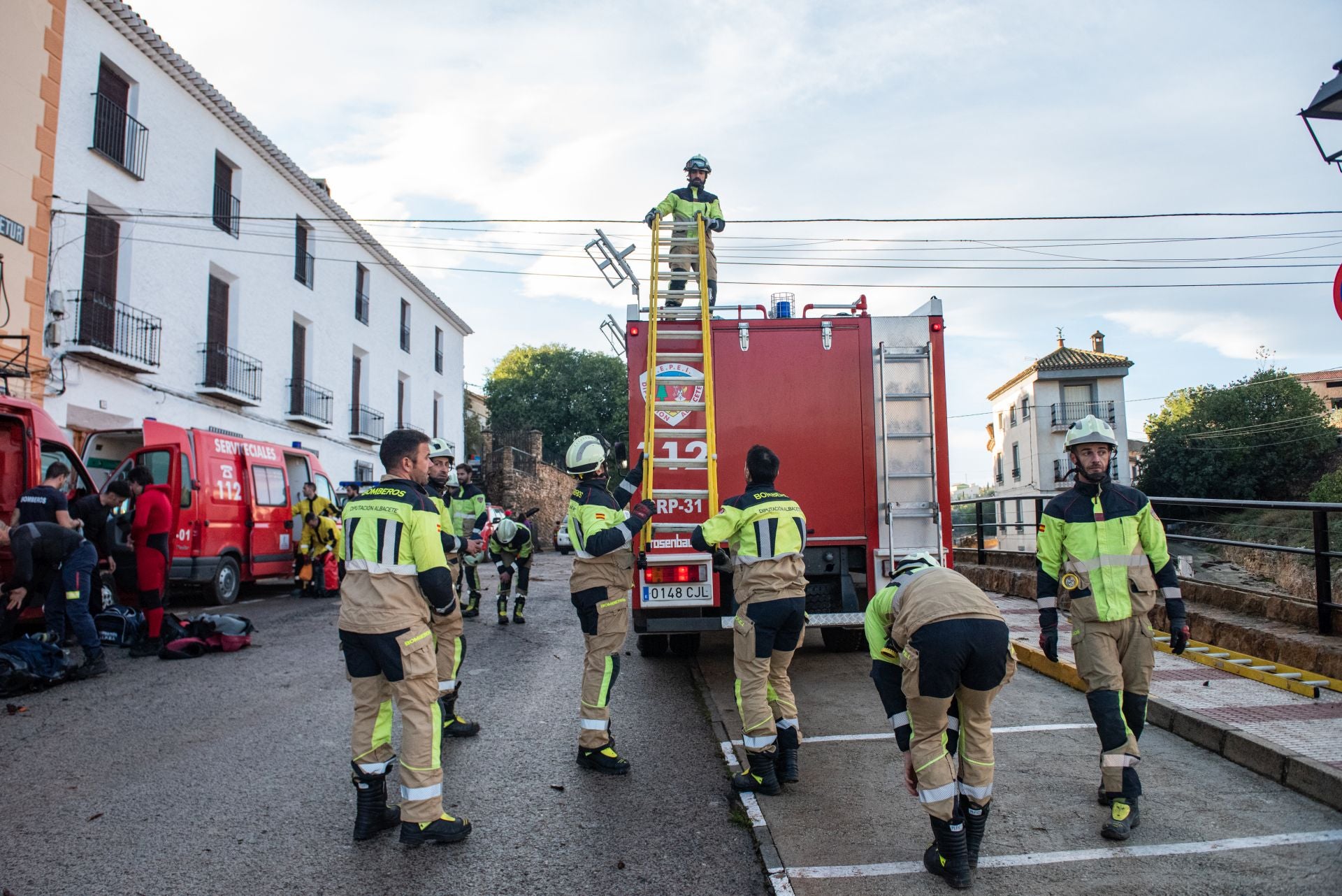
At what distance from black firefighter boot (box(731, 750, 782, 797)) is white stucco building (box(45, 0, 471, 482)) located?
13998 mm

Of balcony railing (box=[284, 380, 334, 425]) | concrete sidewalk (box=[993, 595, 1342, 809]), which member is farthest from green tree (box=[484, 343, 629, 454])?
concrete sidewalk (box=[993, 595, 1342, 809])

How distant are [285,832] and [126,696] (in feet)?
11.6

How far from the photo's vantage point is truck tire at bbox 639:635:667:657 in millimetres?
7762

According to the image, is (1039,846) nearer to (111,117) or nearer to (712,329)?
(712,329)

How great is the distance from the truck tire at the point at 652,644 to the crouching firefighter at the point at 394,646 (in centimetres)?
391

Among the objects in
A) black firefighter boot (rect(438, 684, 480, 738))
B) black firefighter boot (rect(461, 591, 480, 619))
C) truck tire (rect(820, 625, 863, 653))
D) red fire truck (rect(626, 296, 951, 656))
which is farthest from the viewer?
black firefighter boot (rect(461, 591, 480, 619))

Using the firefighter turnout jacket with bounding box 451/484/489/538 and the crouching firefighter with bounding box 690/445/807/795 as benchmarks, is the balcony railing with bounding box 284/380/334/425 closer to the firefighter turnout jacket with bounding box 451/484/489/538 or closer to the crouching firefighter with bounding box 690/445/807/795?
the firefighter turnout jacket with bounding box 451/484/489/538

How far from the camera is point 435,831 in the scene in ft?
12.1

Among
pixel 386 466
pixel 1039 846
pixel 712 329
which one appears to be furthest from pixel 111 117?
pixel 1039 846

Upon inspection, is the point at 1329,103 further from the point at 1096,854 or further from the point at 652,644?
the point at 652,644

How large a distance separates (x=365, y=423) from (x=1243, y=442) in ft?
107

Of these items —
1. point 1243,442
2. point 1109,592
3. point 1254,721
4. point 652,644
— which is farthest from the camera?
point 1243,442

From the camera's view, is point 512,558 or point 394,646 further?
point 512,558

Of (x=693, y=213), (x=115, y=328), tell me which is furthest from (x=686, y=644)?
(x=115, y=328)
